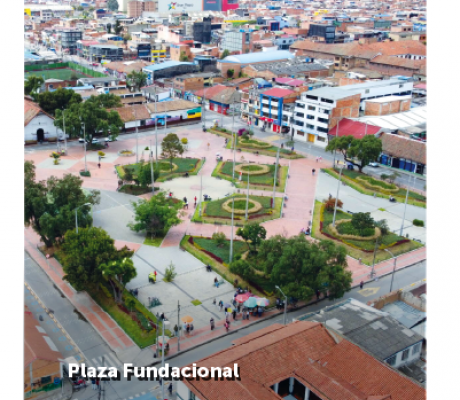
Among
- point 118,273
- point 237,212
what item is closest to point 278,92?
point 237,212

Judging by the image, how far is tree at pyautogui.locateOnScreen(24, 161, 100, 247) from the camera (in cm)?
3950

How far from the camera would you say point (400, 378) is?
83.6 ft

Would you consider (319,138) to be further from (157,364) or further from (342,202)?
(157,364)

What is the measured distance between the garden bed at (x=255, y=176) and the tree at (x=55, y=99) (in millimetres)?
24155

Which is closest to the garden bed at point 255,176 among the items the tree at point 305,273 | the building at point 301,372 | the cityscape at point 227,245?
the cityscape at point 227,245

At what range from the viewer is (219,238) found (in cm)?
4316

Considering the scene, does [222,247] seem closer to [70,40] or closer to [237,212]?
[237,212]

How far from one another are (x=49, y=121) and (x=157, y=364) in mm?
49655

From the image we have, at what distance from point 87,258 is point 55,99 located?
45826 mm

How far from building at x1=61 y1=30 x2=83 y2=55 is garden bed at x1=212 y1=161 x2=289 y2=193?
87.8m

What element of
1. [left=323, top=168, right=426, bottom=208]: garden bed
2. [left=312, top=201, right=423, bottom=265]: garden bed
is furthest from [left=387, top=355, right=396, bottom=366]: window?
[left=323, top=168, right=426, bottom=208]: garden bed

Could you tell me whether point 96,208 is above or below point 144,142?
below

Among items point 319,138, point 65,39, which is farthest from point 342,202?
point 65,39

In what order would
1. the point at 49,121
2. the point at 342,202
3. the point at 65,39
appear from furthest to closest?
the point at 65,39 → the point at 49,121 → the point at 342,202
